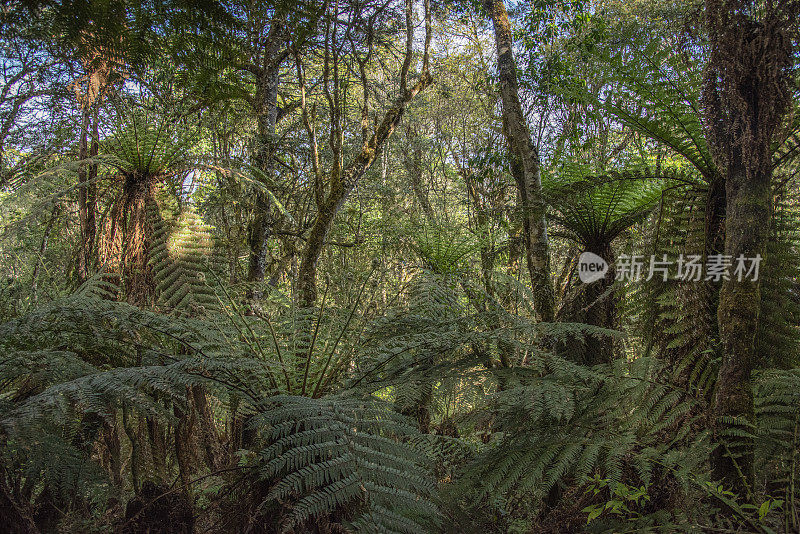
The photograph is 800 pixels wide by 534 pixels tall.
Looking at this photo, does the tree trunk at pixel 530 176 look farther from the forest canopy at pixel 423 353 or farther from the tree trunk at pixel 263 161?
the tree trunk at pixel 263 161

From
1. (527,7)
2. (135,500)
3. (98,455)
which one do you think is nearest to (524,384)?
(135,500)

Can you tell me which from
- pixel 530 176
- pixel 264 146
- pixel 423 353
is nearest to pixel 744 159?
pixel 423 353

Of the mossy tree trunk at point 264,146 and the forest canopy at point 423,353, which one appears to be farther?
the mossy tree trunk at point 264,146

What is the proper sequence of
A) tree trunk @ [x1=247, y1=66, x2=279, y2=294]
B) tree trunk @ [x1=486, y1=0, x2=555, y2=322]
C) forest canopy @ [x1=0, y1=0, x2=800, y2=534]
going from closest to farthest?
forest canopy @ [x1=0, y1=0, x2=800, y2=534], tree trunk @ [x1=486, y1=0, x2=555, y2=322], tree trunk @ [x1=247, y1=66, x2=279, y2=294]

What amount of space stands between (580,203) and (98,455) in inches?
125

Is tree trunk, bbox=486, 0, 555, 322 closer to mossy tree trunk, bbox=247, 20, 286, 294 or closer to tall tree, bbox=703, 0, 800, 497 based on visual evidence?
tall tree, bbox=703, 0, 800, 497

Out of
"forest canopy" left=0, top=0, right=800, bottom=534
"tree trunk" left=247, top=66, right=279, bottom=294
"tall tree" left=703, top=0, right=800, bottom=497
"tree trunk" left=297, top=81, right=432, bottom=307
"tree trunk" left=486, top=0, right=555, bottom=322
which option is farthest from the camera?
"tree trunk" left=247, top=66, right=279, bottom=294

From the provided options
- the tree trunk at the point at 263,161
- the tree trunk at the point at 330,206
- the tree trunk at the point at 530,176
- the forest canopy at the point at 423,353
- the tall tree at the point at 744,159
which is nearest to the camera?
the forest canopy at the point at 423,353

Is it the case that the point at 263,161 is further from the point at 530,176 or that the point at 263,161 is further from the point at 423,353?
the point at 423,353

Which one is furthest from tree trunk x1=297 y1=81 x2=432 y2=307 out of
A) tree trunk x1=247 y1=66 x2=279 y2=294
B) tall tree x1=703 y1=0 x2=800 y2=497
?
tall tree x1=703 y1=0 x2=800 y2=497

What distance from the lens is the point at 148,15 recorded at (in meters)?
1.31

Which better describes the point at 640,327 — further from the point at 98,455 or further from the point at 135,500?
the point at 98,455

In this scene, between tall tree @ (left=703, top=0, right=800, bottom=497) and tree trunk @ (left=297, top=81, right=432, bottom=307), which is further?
tree trunk @ (left=297, top=81, right=432, bottom=307)

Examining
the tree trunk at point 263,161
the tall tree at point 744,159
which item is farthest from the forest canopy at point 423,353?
the tree trunk at point 263,161
